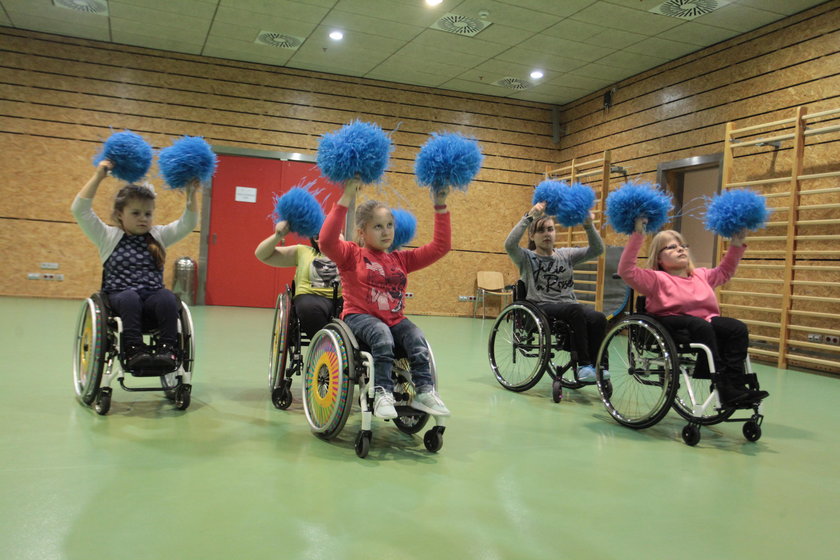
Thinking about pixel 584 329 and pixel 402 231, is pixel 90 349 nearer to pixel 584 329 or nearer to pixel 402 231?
pixel 402 231

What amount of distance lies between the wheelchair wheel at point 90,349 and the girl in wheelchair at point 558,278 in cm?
222

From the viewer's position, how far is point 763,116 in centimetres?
648

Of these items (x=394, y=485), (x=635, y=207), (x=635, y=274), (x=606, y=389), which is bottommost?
(x=394, y=485)

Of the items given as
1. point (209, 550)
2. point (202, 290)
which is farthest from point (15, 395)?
point (202, 290)

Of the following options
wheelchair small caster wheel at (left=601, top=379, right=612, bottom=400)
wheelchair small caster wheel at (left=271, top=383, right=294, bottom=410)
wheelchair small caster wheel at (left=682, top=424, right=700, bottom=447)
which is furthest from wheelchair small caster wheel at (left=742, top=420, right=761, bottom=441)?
wheelchair small caster wheel at (left=271, top=383, right=294, bottom=410)

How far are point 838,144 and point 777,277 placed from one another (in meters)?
1.33

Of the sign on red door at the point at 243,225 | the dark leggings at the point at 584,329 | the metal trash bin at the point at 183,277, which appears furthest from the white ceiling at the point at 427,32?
the dark leggings at the point at 584,329

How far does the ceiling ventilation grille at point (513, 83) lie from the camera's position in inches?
349

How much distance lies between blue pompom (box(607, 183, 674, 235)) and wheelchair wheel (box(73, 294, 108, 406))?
2525mm

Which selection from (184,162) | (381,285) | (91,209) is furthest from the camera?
(184,162)

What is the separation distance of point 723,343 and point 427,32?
17.8 ft

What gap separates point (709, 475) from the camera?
243cm

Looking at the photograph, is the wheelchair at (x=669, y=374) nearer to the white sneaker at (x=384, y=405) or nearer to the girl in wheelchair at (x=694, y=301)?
the girl in wheelchair at (x=694, y=301)

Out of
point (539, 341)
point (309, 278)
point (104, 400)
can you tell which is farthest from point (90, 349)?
point (539, 341)
